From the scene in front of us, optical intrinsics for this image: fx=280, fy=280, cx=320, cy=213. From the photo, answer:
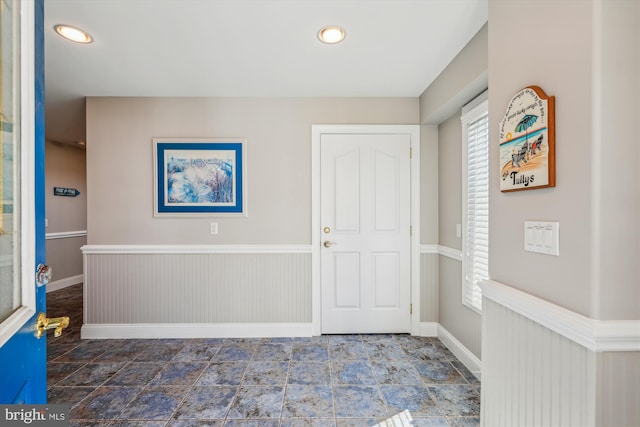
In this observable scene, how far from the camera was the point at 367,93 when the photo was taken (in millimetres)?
2756

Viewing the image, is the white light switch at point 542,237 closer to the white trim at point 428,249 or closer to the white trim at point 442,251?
the white trim at point 442,251

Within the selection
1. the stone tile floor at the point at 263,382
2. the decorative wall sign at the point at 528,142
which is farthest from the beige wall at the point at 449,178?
the decorative wall sign at the point at 528,142

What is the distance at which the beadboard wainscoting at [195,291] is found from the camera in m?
2.84

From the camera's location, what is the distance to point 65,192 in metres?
4.76

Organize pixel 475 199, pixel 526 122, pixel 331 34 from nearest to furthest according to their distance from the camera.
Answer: pixel 526 122 → pixel 331 34 → pixel 475 199

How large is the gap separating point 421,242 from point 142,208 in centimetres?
289

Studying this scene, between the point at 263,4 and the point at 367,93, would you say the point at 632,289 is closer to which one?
the point at 263,4

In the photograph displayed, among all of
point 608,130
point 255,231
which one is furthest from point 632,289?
point 255,231

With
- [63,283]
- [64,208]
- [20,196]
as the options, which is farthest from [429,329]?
[64,208]

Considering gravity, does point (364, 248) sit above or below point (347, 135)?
below

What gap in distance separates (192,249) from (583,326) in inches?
114

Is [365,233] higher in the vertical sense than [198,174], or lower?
lower

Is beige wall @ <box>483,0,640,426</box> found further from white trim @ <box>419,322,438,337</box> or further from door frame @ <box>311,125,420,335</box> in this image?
white trim @ <box>419,322,438,337</box>

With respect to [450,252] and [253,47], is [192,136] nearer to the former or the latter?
[253,47]
